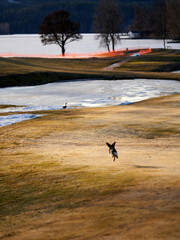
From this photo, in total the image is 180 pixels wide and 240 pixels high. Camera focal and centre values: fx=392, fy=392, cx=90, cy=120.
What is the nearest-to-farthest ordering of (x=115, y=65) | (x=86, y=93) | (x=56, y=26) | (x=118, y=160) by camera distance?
(x=118, y=160)
(x=86, y=93)
(x=115, y=65)
(x=56, y=26)

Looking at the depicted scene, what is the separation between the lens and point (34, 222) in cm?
1120

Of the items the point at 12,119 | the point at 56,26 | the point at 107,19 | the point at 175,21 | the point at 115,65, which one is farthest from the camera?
the point at 175,21

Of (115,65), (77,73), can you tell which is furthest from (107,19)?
(77,73)

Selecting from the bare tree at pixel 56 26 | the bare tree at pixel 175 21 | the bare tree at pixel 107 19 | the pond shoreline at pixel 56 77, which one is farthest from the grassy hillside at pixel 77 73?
the bare tree at pixel 175 21

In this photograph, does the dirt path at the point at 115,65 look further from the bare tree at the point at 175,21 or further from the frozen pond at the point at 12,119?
the frozen pond at the point at 12,119

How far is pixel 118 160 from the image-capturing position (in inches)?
668

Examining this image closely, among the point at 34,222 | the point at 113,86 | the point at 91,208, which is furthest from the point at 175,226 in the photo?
the point at 113,86

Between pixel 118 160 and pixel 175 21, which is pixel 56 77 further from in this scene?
pixel 175 21

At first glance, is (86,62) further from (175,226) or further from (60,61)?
(175,226)

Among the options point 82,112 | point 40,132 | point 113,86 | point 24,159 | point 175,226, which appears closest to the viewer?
point 175,226

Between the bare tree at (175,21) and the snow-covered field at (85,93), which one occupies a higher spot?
the bare tree at (175,21)

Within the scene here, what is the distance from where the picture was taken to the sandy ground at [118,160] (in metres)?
10.1

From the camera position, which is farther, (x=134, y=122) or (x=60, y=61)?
(x=60, y=61)

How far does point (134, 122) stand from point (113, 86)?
3095 cm
